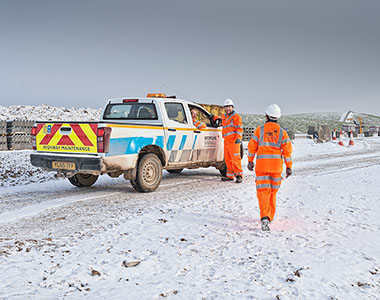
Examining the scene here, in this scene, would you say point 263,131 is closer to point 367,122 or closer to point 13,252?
point 13,252

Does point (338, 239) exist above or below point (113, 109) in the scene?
below

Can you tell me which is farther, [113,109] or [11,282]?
[113,109]

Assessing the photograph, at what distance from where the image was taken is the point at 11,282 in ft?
11.4

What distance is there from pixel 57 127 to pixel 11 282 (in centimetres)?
433

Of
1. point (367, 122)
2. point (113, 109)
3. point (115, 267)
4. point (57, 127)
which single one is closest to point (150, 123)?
point (113, 109)

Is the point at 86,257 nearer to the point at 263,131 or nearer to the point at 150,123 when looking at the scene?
the point at 263,131

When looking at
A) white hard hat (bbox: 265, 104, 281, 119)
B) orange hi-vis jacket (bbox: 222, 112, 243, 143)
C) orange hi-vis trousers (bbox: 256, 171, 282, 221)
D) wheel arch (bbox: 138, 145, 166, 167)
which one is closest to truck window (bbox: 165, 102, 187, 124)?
wheel arch (bbox: 138, 145, 166, 167)

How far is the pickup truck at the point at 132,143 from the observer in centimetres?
696

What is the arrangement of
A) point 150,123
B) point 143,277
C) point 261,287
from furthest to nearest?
point 150,123, point 143,277, point 261,287

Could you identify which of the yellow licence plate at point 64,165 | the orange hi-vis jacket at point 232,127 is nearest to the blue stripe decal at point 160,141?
the yellow licence plate at point 64,165

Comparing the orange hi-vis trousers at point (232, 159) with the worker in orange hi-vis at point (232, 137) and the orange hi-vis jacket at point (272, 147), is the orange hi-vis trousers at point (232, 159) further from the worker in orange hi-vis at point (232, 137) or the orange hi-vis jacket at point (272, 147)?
the orange hi-vis jacket at point (272, 147)

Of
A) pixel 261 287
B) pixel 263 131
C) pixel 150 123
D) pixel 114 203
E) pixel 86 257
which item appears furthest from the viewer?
pixel 150 123

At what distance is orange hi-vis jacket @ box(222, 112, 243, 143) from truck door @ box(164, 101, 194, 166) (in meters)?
0.95

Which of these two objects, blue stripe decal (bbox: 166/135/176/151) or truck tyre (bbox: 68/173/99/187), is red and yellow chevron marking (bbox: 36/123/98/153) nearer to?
truck tyre (bbox: 68/173/99/187)
